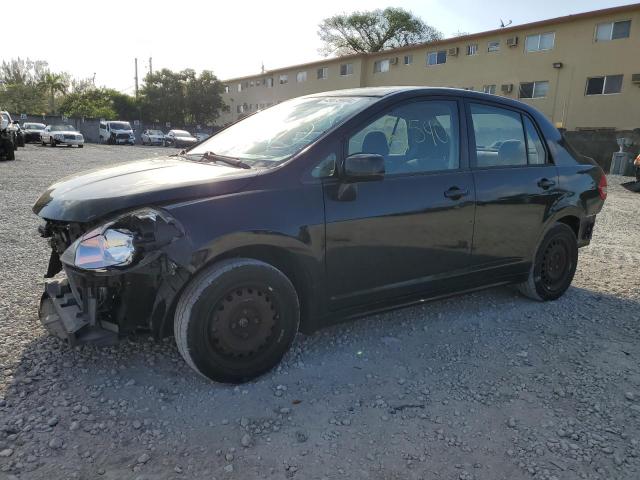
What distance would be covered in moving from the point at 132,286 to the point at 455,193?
2258mm

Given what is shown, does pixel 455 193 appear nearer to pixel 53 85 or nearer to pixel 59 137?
pixel 59 137

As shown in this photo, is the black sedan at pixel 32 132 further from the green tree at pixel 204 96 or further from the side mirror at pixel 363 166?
the side mirror at pixel 363 166

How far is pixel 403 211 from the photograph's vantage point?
320 cm

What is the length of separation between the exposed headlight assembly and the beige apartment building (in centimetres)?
2753

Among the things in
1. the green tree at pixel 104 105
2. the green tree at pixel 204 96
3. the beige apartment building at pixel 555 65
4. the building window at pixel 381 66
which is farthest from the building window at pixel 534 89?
the green tree at pixel 104 105

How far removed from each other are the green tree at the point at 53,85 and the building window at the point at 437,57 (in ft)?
174

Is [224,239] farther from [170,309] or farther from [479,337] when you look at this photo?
[479,337]

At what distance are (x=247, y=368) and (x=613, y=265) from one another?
4856mm

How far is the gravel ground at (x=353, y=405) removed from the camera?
2188 millimetres

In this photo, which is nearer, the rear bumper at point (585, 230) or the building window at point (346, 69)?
the rear bumper at point (585, 230)

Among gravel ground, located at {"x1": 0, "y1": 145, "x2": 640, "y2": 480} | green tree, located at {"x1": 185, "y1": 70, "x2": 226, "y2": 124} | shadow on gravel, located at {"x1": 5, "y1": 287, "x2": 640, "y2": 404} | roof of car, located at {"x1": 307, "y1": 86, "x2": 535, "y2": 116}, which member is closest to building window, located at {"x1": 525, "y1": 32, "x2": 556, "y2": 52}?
shadow on gravel, located at {"x1": 5, "y1": 287, "x2": 640, "y2": 404}

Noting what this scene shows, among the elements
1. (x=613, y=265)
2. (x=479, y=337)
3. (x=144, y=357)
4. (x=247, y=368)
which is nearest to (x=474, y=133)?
(x=479, y=337)

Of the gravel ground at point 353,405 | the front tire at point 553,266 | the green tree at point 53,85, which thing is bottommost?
the gravel ground at point 353,405

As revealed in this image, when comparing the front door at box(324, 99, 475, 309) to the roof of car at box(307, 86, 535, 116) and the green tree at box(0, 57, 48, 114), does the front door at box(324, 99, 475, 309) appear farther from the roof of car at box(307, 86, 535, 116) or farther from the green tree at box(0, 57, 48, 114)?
the green tree at box(0, 57, 48, 114)
